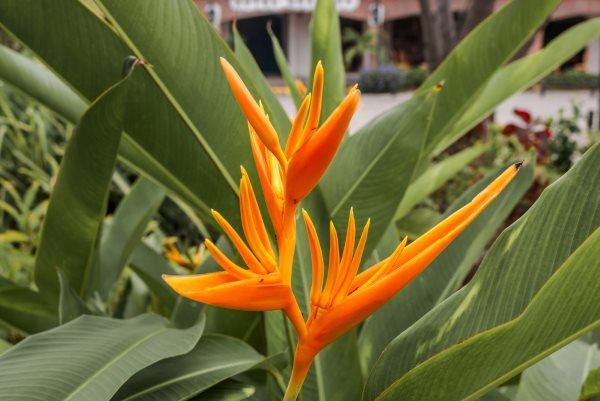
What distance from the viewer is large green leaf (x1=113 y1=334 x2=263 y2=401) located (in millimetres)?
679

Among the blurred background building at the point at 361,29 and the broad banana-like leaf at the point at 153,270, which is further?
the blurred background building at the point at 361,29

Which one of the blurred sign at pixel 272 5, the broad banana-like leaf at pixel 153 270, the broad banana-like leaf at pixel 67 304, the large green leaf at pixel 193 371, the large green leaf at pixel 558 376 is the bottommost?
the blurred sign at pixel 272 5

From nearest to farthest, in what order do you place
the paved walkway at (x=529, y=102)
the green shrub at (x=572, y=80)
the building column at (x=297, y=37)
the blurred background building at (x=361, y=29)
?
1. the paved walkway at (x=529, y=102)
2. the blurred background building at (x=361, y=29)
3. the green shrub at (x=572, y=80)
4. the building column at (x=297, y=37)

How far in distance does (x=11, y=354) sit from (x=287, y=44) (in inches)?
868

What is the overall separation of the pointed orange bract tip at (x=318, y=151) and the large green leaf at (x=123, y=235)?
0.68 metres

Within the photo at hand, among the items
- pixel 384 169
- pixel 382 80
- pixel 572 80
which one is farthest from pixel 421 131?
pixel 572 80

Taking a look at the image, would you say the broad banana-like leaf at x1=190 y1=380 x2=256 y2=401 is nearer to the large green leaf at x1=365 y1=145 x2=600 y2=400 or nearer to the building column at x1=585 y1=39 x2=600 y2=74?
the large green leaf at x1=365 y1=145 x2=600 y2=400

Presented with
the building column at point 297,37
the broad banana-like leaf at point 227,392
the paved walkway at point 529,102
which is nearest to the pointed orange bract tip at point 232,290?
the broad banana-like leaf at point 227,392

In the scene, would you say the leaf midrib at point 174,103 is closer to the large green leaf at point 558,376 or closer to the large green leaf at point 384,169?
the large green leaf at point 384,169

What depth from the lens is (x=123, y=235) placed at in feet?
3.99

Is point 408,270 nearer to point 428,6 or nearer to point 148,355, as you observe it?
point 148,355

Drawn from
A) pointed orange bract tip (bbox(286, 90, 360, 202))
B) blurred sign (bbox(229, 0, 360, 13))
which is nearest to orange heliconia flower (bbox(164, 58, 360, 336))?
pointed orange bract tip (bbox(286, 90, 360, 202))

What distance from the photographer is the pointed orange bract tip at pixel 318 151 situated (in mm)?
437

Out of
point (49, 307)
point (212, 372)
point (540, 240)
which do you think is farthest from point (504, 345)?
point (49, 307)
